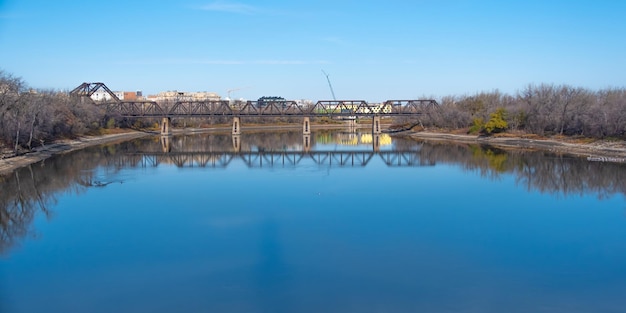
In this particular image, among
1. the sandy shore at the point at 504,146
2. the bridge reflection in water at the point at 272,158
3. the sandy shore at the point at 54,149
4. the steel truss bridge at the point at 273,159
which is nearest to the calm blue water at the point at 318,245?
the sandy shore at the point at 54,149

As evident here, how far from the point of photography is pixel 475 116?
75875 mm

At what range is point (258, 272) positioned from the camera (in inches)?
518

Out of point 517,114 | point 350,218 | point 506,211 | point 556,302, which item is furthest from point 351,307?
point 517,114

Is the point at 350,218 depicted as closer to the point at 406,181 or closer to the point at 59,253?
the point at 59,253

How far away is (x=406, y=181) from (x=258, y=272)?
61.2 ft

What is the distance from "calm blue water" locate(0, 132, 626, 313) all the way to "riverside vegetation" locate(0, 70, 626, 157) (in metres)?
13.9

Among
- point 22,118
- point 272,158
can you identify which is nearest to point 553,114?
point 272,158

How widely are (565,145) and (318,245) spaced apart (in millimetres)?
41599

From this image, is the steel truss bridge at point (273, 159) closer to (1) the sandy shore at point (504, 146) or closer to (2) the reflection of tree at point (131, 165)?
(2) the reflection of tree at point (131, 165)

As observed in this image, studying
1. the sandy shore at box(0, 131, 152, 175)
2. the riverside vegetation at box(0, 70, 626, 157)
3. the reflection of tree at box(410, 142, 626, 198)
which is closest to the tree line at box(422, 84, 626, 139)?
the riverside vegetation at box(0, 70, 626, 157)

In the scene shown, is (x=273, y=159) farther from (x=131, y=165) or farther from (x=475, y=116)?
(x=475, y=116)

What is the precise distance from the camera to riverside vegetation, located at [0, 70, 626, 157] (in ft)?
136

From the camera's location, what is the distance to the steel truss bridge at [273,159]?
4049 cm

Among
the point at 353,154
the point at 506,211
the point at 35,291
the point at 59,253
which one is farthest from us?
the point at 353,154
